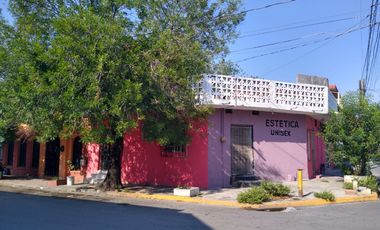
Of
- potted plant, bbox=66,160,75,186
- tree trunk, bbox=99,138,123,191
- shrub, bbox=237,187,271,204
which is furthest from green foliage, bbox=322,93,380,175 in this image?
potted plant, bbox=66,160,75,186

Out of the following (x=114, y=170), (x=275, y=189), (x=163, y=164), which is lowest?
(x=275, y=189)

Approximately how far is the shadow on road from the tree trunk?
3259 millimetres

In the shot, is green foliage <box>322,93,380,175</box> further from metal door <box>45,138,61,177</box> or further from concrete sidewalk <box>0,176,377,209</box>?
metal door <box>45,138,61,177</box>

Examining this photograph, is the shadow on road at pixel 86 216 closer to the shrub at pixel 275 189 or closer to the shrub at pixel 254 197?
the shrub at pixel 254 197

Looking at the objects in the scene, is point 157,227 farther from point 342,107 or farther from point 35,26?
point 342,107

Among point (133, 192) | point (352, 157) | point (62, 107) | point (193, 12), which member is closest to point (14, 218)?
point (62, 107)

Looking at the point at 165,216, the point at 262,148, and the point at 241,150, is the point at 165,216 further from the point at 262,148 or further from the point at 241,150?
the point at 262,148

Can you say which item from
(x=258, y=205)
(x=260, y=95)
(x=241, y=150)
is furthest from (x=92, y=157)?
(x=258, y=205)

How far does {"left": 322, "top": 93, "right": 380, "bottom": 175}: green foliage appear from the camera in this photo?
17953mm

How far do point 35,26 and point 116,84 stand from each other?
4174 millimetres

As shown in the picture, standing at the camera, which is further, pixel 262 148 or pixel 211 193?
pixel 262 148

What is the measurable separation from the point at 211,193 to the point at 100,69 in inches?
253

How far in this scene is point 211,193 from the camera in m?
16.1

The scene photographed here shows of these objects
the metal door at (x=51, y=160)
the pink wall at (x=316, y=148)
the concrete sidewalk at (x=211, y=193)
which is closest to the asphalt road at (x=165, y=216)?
the concrete sidewalk at (x=211, y=193)
